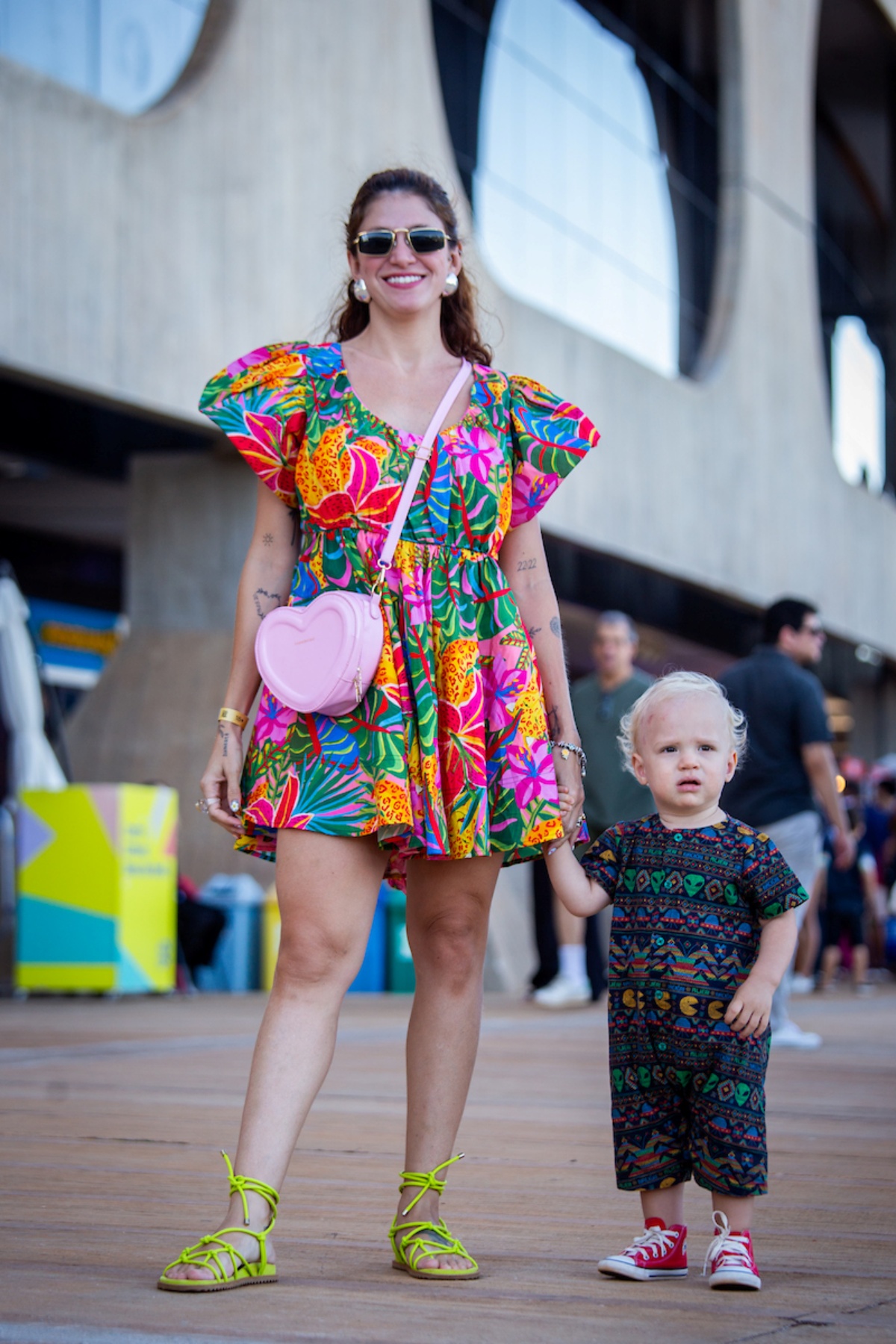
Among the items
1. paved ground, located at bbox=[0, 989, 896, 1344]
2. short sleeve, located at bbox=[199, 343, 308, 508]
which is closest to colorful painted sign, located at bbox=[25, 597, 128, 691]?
paved ground, located at bbox=[0, 989, 896, 1344]

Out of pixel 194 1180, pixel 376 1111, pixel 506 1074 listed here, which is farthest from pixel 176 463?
pixel 194 1180

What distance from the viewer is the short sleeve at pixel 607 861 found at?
301 centimetres

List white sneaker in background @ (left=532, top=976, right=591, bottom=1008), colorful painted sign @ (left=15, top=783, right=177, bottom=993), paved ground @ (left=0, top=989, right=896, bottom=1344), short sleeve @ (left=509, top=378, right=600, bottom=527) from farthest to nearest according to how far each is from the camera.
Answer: colorful painted sign @ (left=15, top=783, right=177, bottom=993), white sneaker in background @ (left=532, top=976, right=591, bottom=1008), short sleeve @ (left=509, top=378, right=600, bottom=527), paved ground @ (left=0, top=989, right=896, bottom=1344)

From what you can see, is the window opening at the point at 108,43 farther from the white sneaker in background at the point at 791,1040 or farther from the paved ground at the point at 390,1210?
the white sneaker in background at the point at 791,1040

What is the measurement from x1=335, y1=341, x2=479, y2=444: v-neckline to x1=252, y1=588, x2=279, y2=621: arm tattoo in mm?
354

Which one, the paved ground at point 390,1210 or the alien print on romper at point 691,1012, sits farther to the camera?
the alien print on romper at point 691,1012

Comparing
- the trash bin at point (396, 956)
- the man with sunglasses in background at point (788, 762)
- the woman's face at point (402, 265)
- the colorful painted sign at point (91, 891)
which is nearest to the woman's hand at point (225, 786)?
the woman's face at point (402, 265)

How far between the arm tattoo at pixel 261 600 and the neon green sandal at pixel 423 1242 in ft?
3.17

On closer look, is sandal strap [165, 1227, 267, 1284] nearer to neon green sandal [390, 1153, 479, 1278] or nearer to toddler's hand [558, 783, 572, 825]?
neon green sandal [390, 1153, 479, 1278]

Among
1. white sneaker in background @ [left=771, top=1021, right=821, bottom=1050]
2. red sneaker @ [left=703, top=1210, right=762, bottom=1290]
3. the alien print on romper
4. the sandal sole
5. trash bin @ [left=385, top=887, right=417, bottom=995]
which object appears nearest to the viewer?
the sandal sole

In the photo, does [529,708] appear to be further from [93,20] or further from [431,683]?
[93,20]

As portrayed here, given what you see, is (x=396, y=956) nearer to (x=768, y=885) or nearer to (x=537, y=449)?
(x=537, y=449)

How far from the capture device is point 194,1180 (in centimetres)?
383

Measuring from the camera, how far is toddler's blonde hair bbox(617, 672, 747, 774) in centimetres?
304
